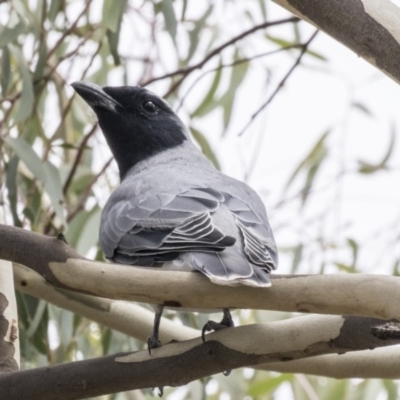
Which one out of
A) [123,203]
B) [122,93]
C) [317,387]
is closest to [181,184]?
[123,203]

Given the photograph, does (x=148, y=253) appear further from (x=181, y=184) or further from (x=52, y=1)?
(x=52, y=1)

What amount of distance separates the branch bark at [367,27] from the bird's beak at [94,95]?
4.21 feet

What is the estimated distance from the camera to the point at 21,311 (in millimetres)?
3201

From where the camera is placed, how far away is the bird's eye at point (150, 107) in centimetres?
335

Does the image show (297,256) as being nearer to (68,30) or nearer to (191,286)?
(68,30)

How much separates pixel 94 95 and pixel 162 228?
39.7 inches

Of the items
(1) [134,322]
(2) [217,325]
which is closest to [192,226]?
(2) [217,325]

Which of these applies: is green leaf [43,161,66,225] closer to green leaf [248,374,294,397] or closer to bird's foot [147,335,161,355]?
bird's foot [147,335,161,355]

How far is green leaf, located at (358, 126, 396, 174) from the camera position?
410cm

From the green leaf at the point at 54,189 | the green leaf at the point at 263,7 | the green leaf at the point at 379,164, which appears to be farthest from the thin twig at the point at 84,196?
the green leaf at the point at 379,164

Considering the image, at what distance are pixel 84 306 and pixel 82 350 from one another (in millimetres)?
860

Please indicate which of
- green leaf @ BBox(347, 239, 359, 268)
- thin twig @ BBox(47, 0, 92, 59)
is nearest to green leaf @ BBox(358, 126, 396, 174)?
green leaf @ BBox(347, 239, 359, 268)

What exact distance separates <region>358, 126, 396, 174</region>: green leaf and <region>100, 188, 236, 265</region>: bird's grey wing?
1791mm

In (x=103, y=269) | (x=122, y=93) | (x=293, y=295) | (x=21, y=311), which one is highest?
(x=122, y=93)
